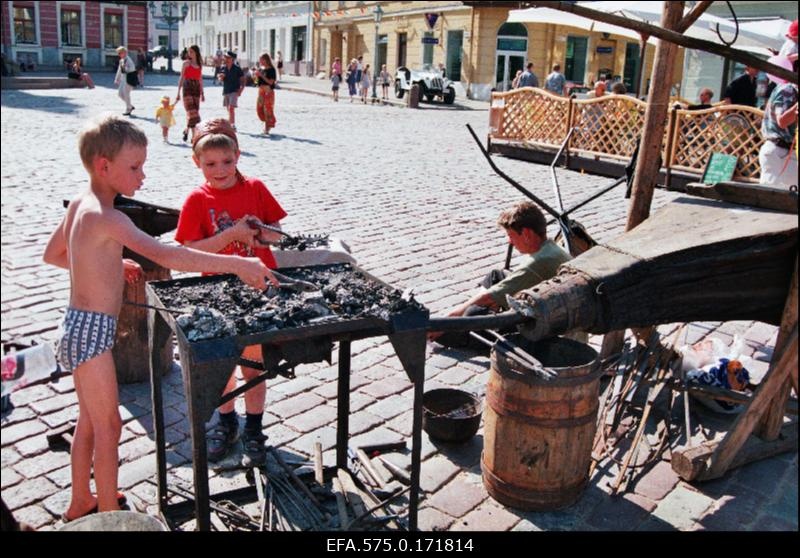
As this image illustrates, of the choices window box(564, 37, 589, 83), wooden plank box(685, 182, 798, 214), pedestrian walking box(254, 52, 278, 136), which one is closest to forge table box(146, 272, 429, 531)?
wooden plank box(685, 182, 798, 214)

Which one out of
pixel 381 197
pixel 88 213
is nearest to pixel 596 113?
pixel 381 197

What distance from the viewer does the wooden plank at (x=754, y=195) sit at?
131 inches

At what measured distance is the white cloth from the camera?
19.2 feet

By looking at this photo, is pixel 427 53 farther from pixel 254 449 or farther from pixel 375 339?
pixel 254 449

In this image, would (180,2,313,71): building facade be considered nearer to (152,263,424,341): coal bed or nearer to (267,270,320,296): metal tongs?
(152,263,424,341): coal bed

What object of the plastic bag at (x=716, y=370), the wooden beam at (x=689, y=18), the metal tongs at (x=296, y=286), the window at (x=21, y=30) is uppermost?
the wooden beam at (x=689, y=18)

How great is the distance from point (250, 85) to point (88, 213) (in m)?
38.0

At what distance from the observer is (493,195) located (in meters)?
10.7

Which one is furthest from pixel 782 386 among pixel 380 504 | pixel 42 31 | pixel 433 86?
pixel 433 86

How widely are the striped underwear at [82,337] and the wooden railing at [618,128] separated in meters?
9.64

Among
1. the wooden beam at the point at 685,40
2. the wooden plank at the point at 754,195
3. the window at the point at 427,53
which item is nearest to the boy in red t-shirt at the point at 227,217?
the wooden beam at the point at 685,40

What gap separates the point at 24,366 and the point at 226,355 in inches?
24.2

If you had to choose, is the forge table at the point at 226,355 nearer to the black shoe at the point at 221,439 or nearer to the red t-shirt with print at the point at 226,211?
the red t-shirt with print at the point at 226,211

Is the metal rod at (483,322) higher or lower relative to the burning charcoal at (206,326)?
lower
